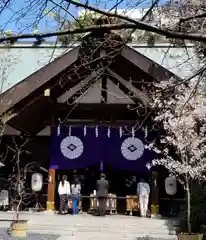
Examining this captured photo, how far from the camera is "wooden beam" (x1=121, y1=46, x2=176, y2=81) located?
1312cm

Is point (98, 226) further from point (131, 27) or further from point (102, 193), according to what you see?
point (131, 27)

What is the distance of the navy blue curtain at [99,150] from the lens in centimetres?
1539

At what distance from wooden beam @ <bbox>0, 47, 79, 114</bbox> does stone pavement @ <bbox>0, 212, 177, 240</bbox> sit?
3.66 meters

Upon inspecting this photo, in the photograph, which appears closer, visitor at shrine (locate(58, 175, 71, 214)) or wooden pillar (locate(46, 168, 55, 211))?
visitor at shrine (locate(58, 175, 71, 214))

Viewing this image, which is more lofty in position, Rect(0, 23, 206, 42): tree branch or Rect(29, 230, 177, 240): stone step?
Rect(0, 23, 206, 42): tree branch

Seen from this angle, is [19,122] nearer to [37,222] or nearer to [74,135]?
[74,135]

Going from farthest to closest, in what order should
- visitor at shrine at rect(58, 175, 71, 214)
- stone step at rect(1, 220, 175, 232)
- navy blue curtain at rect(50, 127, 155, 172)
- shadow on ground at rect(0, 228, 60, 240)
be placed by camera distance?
navy blue curtain at rect(50, 127, 155, 172), visitor at shrine at rect(58, 175, 71, 214), stone step at rect(1, 220, 175, 232), shadow on ground at rect(0, 228, 60, 240)

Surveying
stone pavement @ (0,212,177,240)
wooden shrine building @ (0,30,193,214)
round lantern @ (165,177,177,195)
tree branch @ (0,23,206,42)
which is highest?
wooden shrine building @ (0,30,193,214)

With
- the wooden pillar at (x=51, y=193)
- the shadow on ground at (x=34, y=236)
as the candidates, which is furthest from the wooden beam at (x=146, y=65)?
the shadow on ground at (x=34, y=236)

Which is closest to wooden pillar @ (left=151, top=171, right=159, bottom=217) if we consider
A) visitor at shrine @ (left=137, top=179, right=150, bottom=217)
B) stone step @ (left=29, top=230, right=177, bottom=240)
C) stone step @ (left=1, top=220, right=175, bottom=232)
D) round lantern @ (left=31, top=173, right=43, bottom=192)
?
visitor at shrine @ (left=137, top=179, right=150, bottom=217)

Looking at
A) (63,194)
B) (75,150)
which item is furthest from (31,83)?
(63,194)

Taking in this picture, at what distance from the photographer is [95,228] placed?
12031 millimetres

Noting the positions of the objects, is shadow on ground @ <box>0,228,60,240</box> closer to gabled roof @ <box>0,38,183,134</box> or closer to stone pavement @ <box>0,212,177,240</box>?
stone pavement @ <box>0,212,177,240</box>

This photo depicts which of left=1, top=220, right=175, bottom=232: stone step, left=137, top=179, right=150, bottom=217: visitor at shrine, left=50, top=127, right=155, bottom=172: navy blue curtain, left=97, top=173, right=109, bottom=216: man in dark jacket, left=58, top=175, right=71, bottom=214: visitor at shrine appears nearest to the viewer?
left=1, top=220, right=175, bottom=232: stone step
